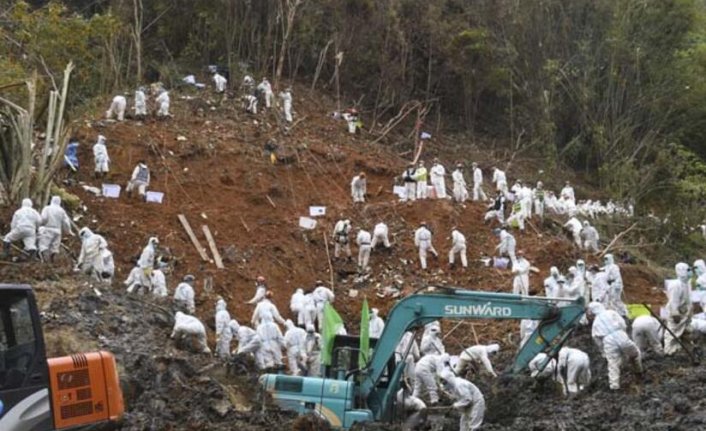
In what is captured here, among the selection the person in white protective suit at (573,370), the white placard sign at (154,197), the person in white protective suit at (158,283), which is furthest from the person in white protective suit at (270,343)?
the white placard sign at (154,197)

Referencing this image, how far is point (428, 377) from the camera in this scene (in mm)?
16203

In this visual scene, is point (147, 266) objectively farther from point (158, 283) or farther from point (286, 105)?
point (286, 105)

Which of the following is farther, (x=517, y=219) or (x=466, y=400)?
(x=517, y=219)

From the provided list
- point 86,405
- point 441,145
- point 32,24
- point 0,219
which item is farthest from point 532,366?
point 441,145

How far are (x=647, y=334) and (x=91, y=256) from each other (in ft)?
39.6

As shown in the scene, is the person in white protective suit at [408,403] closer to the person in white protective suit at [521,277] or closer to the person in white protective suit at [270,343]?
the person in white protective suit at [270,343]

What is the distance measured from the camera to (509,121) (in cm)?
4634

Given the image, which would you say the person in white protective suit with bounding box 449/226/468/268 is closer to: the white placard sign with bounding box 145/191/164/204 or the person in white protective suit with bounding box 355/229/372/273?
the person in white protective suit with bounding box 355/229/372/273

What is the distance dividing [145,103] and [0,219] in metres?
12.1

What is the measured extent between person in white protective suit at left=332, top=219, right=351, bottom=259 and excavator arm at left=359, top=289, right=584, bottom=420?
1388 centimetres

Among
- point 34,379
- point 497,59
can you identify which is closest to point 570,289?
point 34,379

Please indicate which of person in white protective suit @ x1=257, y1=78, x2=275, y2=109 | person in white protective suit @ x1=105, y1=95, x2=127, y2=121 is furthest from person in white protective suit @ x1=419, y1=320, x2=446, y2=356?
person in white protective suit @ x1=257, y1=78, x2=275, y2=109

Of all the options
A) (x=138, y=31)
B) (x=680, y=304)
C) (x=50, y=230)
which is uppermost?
(x=138, y=31)

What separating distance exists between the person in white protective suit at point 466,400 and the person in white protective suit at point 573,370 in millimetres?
2877
